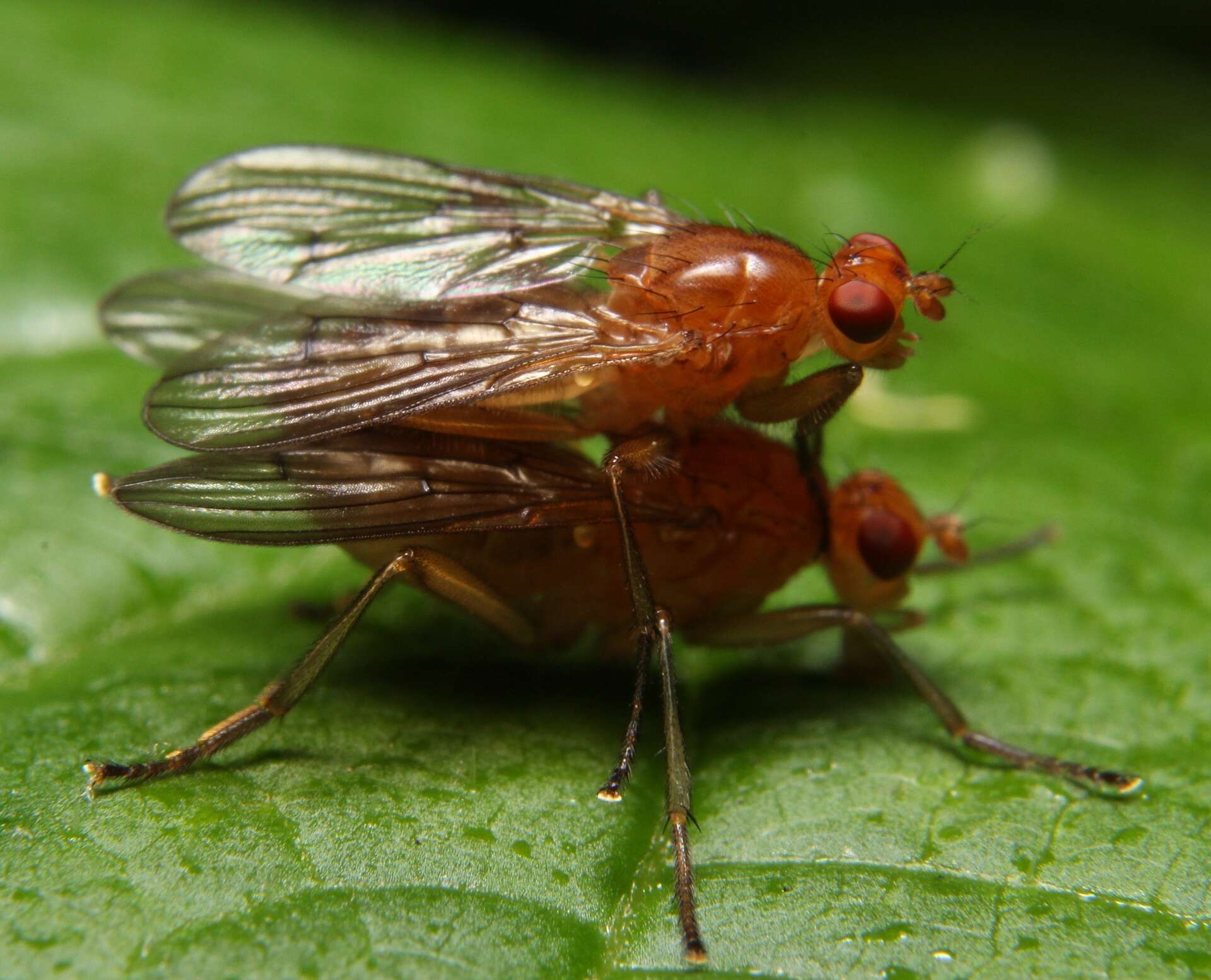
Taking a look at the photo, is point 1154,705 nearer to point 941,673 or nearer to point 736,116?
point 941,673

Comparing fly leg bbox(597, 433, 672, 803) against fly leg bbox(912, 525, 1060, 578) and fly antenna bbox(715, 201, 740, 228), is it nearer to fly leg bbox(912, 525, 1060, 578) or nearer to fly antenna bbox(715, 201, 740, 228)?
fly antenna bbox(715, 201, 740, 228)

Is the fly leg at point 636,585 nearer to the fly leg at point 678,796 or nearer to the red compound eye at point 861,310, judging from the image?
the fly leg at point 678,796

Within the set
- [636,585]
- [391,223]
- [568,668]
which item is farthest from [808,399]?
[391,223]

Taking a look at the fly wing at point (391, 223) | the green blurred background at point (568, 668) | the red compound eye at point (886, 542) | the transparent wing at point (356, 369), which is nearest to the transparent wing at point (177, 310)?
the fly wing at point (391, 223)

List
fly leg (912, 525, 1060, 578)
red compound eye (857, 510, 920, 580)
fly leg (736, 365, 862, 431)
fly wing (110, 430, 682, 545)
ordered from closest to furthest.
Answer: fly wing (110, 430, 682, 545), fly leg (736, 365, 862, 431), red compound eye (857, 510, 920, 580), fly leg (912, 525, 1060, 578)

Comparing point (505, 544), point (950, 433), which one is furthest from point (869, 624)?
point (950, 433)

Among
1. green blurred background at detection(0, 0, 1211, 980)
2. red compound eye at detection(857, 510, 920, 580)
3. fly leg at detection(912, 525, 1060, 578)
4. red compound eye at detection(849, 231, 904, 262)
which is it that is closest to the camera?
green blurred background at detection(0, 0, 1211, 980)

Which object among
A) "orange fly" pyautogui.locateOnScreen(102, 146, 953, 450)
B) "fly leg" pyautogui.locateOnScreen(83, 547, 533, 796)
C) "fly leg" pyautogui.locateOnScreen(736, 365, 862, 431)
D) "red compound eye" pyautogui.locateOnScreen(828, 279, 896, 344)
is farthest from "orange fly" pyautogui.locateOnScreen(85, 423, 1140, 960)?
"red compound eye" pyautogui.locateOnScreen(828, 279, 896, 344)
